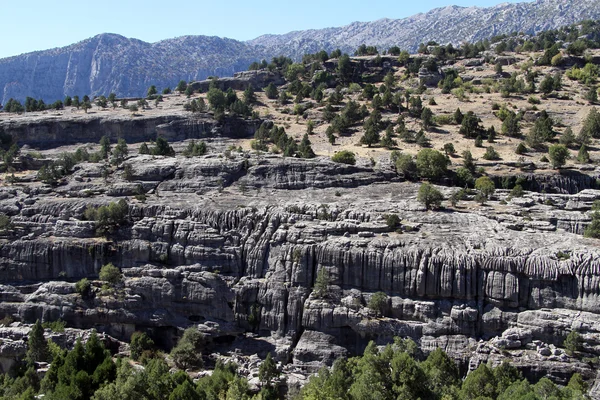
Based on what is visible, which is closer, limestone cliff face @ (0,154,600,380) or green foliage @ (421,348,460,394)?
green foliage @ (421,348,460,394)

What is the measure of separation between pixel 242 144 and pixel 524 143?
130 ft

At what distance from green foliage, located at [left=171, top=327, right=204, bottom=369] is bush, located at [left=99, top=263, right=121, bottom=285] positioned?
28.8 feet

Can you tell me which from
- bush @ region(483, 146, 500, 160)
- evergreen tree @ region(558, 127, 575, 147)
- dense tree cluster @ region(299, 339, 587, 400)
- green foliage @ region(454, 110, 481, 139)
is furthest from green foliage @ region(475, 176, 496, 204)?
dense tree cluster @ region(299, 339, 587, 400)

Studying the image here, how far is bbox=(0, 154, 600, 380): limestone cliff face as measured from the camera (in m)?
41.6

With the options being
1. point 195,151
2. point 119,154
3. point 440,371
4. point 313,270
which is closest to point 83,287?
point 313,270

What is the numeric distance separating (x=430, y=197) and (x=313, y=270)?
14.0 metres

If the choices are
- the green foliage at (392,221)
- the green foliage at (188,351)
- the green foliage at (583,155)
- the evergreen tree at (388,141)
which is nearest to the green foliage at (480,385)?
the green foliage at (392,221)

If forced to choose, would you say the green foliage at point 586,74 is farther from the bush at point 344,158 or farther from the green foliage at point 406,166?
the bush at point 344,158

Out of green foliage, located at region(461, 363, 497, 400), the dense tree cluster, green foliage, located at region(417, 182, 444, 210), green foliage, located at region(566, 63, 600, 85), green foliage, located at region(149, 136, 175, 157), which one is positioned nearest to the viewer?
the dense tree cluster

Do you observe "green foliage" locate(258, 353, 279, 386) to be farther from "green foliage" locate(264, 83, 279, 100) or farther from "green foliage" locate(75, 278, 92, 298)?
"green foliage" locate(264, 83, 279, 100)

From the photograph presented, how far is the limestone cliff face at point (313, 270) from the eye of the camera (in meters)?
41.6

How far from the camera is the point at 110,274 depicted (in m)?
48.8

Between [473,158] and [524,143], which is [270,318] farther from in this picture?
[524,143]

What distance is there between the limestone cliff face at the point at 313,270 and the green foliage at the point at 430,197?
3.72 feet
